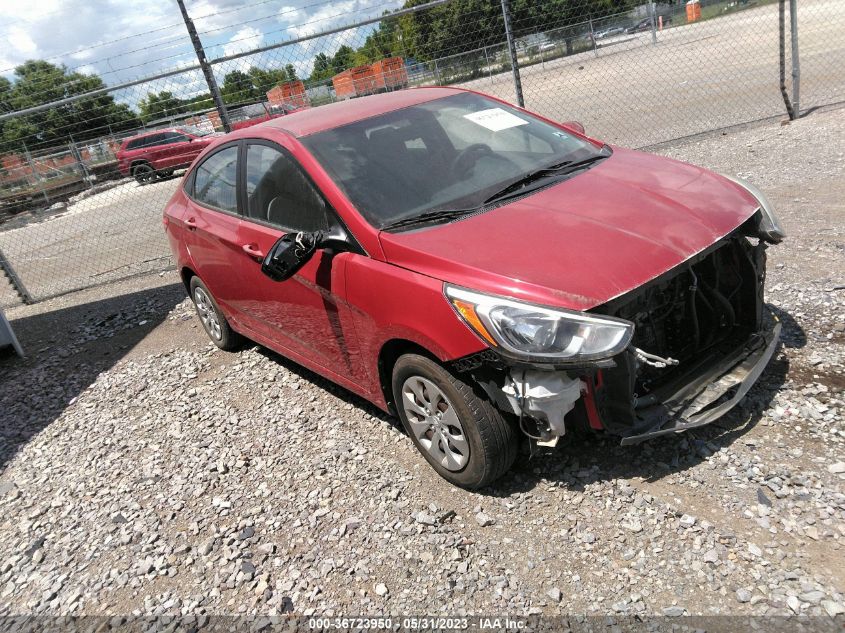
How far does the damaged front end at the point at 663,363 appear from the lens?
250 centimetres

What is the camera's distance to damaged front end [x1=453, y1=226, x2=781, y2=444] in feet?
8.20

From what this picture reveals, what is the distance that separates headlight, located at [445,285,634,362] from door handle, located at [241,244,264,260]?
181cm

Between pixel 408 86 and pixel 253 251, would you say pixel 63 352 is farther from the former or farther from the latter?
pixel 408 86

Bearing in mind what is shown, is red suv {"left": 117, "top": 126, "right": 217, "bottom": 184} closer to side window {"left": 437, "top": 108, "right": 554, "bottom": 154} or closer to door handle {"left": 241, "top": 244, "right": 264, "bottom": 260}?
door handle {"left": 241, "top": 244, "right": 264, "bottom": 260}

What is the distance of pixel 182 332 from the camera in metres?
6.15

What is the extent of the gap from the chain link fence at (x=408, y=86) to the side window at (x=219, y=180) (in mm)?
3854

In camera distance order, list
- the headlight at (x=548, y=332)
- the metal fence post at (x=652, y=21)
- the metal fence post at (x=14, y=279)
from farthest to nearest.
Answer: the metal fence post at (x=652, y=21), the metal fence post at (x=14, y=279), the headlight at (x=548, y=332)

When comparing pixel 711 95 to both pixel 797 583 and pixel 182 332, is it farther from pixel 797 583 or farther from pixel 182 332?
pixel 797 583

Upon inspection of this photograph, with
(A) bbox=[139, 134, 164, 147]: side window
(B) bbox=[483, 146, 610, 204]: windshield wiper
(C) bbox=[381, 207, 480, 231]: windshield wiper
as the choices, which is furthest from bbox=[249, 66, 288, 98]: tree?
(A) bbox=[139, 134, 164, 147]: side window

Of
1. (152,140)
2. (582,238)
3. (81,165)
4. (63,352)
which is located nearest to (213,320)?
(63,352)

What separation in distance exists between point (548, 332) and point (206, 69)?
704 centimetres

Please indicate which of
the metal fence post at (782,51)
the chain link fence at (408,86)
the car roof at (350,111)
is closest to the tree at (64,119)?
the chain link fence at (408,86)

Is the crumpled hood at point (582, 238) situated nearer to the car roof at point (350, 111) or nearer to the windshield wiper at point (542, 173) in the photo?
the windshield wiper at point (542, 173)

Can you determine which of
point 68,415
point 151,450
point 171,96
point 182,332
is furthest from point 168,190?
point 151,450
